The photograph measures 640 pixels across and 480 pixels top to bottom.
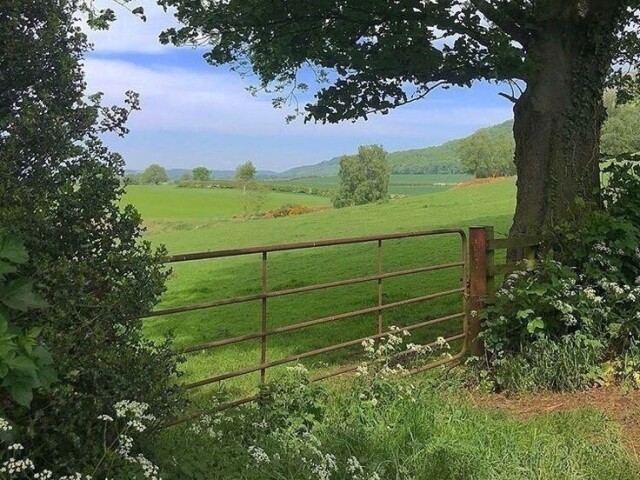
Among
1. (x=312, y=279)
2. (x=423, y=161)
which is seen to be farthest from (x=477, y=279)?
(x=423, y=161)

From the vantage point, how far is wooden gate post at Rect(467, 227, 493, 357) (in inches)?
242

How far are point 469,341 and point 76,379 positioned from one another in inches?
170

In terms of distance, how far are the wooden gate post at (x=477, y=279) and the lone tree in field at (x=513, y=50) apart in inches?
49.1

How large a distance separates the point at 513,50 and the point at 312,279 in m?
9.75

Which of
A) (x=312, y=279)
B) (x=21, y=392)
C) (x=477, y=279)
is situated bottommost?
(x=312, y=279)

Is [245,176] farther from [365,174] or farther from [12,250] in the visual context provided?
[12,250]

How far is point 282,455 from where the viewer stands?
363 centimetres

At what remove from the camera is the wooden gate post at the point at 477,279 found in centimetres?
614

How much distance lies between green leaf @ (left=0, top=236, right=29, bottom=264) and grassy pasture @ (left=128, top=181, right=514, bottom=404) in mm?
1458

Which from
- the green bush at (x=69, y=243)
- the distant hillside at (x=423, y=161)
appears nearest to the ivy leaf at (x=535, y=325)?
the green bush at (x=69, y=243)

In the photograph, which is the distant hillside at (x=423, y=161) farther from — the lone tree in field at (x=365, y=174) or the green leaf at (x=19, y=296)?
the green leaf at (x=19, y=296)

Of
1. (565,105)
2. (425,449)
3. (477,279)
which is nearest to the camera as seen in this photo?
(425,449)

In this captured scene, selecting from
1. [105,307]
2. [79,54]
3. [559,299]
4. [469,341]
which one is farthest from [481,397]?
[79,54]

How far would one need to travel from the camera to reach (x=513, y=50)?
6.98m
